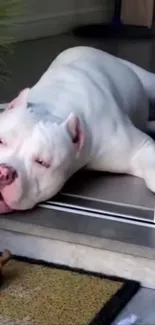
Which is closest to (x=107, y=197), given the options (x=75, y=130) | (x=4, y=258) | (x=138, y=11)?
(x=75, y=130)

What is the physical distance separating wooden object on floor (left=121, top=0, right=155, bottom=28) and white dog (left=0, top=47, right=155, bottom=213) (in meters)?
2.08

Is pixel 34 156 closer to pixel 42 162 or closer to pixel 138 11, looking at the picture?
pixel 42 162

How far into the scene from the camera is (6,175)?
4.61ft

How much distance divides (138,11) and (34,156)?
265cm

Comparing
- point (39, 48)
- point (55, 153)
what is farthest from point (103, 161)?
point (39, 48)

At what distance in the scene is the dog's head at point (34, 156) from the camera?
56.2 inches

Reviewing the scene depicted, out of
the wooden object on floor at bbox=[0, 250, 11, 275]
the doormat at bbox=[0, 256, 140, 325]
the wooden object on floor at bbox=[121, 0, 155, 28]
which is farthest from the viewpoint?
the wooden object on floor at bbox=[121, 0, 155, 28]

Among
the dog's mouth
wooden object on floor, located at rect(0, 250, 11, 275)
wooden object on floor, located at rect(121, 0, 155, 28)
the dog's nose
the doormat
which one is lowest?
wooden object on floor, located at rect(121, 0, 155, 28)

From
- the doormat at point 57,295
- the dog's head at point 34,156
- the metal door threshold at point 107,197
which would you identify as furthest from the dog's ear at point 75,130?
the doormat at point 57,295

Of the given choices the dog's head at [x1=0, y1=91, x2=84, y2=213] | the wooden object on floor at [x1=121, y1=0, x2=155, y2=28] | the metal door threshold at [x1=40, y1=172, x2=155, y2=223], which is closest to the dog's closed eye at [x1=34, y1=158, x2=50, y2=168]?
the dog's head at [x1=0, y1=91, x2=84, y2=213]

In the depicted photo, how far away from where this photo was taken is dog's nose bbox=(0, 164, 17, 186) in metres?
1.40

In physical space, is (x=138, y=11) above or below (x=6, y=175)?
below

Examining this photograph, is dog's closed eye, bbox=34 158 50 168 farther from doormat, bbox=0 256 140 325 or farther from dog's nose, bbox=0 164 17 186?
doormat, bbox=0 256 140 325

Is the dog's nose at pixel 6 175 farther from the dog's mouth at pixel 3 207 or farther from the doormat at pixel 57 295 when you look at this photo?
the doormat at pixel 57 295
